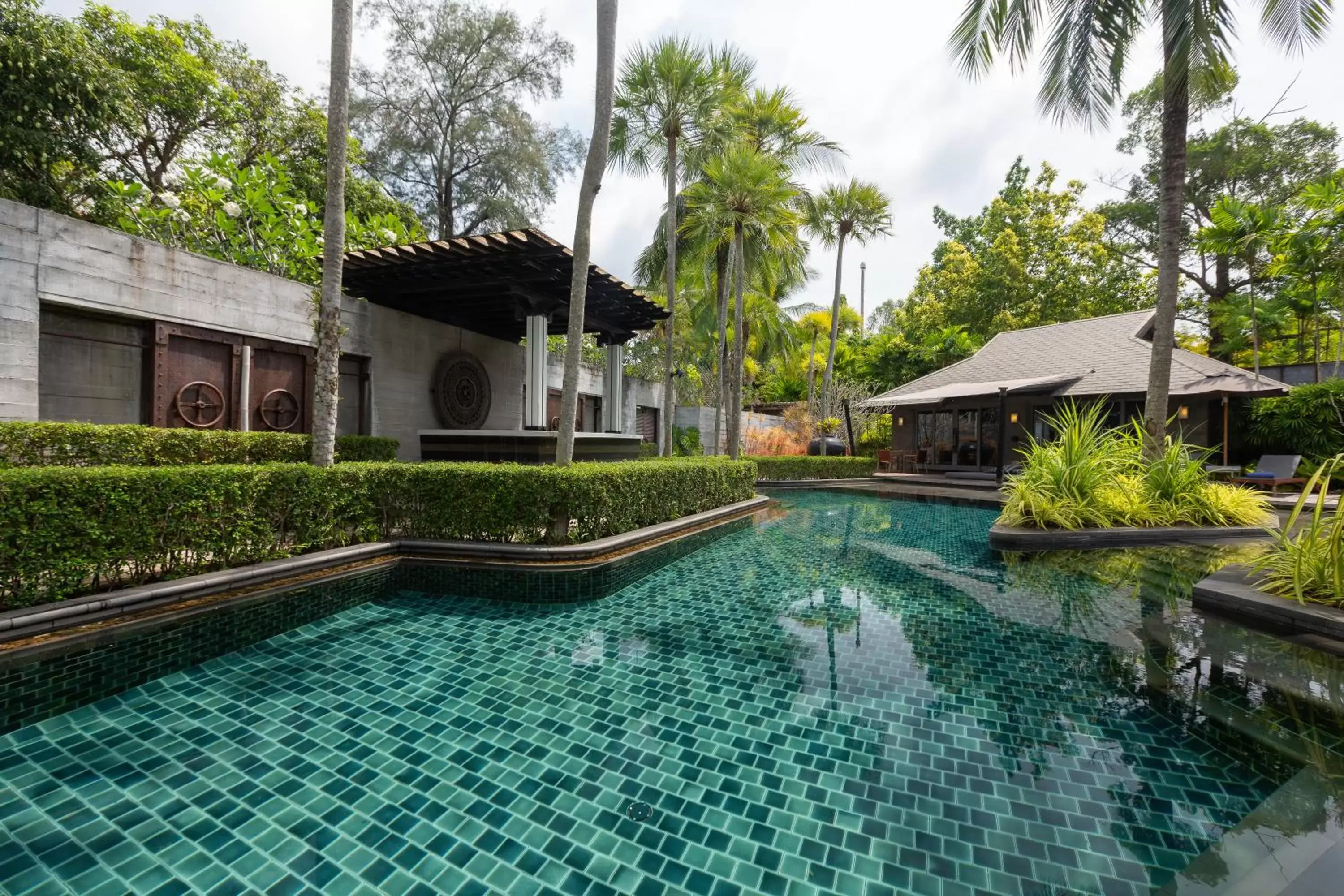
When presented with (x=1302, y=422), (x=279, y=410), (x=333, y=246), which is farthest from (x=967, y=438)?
(x=279, y=410)

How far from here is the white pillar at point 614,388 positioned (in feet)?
41.3

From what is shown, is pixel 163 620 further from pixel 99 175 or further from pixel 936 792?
pixel 99 175

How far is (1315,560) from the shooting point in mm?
4066

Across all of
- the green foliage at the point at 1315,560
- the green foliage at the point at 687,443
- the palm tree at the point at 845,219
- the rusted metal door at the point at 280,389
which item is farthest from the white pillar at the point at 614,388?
the green foliage at the point at 1315,560

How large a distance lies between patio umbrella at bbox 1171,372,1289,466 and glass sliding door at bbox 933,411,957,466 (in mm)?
6153

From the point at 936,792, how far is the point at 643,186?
14084 mm

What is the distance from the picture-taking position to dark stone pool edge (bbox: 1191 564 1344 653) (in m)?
3.59

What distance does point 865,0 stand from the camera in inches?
275

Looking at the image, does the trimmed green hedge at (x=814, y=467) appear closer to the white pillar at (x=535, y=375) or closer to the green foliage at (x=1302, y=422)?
the white pillar at (x=535, y=375)

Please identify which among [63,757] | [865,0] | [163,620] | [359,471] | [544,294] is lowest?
[63,757]

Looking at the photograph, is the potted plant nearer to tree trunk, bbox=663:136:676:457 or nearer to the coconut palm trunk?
the coconut palm trunk

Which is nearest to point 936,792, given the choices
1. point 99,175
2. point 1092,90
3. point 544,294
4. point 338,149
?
point 338,149

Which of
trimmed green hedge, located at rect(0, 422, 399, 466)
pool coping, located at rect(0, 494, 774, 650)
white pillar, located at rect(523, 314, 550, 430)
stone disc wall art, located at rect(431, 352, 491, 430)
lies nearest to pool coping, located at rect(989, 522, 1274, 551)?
pool coping, located at rect(0, 494, 774, 650)

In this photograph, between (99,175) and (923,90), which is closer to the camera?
(923,90)
